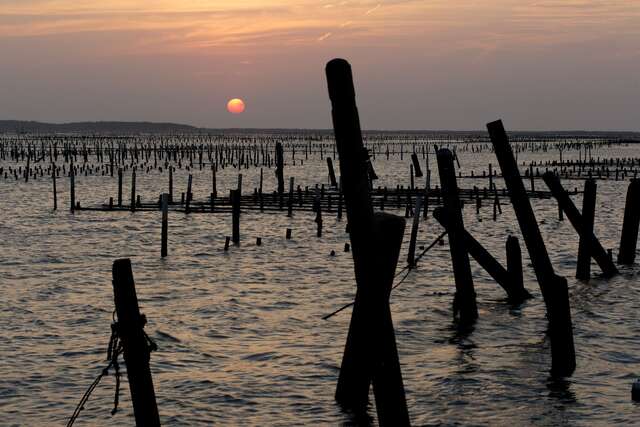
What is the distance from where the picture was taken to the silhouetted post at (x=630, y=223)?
21250 mm

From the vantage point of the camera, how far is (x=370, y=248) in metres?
9.18

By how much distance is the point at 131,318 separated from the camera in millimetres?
8062

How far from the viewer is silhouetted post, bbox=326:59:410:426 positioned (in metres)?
8.98

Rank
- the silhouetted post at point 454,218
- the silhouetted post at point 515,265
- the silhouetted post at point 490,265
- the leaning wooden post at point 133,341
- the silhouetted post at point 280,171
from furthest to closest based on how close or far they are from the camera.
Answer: the silhouetted post at point 280,171, the silhouetted post at point 515,265, the silhouetted post at point 490,265, the silhouetted post at point 454,218, the leaning wooden post at point 133,341

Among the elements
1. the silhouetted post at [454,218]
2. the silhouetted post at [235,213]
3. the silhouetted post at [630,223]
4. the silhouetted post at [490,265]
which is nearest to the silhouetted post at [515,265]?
the silhouetted post at [490,265]

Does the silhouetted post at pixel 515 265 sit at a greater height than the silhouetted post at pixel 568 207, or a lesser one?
lesser

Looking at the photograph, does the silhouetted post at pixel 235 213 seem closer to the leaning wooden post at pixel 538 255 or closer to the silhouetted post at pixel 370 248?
the leaning wooden post at pixel 538 255

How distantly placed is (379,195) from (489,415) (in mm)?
32684

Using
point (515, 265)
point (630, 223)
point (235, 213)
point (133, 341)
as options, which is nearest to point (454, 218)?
point (515, 265)

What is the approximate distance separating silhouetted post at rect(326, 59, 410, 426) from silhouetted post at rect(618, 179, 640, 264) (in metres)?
12.6

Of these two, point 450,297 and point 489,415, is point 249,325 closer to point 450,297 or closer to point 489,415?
point 450,297

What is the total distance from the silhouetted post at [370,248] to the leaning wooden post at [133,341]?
7.07 ft

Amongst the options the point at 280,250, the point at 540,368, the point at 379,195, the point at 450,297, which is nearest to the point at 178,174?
the point at 379,195

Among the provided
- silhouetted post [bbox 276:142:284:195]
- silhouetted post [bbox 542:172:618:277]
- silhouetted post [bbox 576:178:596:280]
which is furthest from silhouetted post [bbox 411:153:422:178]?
silhouetted post [bbox 542:172:618:277]
